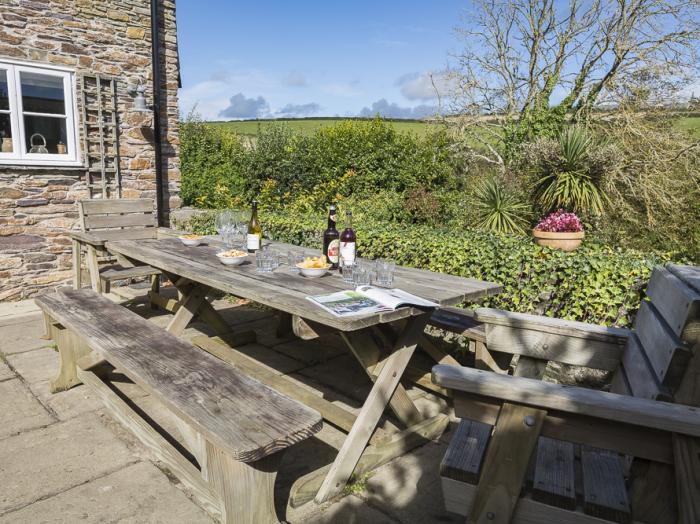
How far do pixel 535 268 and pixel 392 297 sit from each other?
5.77 feet

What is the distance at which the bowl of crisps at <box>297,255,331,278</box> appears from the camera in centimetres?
268

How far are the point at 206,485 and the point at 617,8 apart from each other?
40.8ft

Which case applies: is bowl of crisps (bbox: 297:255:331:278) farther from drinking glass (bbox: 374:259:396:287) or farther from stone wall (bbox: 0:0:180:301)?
stone wall (bbox: 0:0:180:301)

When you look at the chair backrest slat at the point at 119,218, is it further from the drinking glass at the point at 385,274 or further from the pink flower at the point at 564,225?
the pink flower at the point at 564,225

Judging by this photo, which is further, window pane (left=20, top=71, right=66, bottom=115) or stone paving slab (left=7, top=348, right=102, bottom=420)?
window pane (left=20, top=71, right=66, bottom=115)

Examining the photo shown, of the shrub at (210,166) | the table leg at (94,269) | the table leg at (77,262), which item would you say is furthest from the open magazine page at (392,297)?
the shrub at (210,166)

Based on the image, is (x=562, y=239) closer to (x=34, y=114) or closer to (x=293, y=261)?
(x=293, y=261)

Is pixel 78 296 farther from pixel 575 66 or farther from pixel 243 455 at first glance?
pixel 575 66

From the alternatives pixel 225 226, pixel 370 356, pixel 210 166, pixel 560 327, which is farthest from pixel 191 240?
pixel 210 166

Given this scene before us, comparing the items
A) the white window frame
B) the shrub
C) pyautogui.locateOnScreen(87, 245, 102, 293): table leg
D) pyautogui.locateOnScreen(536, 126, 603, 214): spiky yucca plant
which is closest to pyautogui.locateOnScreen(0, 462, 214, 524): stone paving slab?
pyautogui.locateOnScreen(87, 245, 102, 293): table leg

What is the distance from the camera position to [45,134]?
5613 mm

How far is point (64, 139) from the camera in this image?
5.74 m

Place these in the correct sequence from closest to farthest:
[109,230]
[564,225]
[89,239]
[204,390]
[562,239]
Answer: [204,390], [89,239], [109,230], [562,239], [564,225]

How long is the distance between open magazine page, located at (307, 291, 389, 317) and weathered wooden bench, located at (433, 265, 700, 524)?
60 cm
